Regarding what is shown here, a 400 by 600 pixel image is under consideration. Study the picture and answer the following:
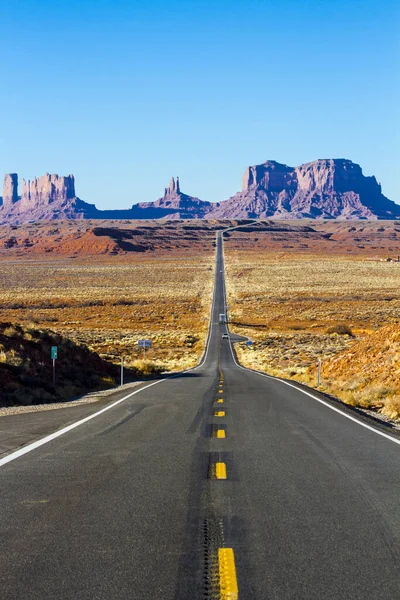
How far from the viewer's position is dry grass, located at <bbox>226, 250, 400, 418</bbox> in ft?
78.3

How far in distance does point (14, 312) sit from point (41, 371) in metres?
53.4

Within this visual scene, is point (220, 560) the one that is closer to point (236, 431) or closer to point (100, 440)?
point (100, 440)

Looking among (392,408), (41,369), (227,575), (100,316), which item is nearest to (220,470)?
(227,575)

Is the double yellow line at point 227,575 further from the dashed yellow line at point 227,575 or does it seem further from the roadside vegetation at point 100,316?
the roadside vegetation at point 100,316

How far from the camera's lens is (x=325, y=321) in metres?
70.9

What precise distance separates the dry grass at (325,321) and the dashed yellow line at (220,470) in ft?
28.6

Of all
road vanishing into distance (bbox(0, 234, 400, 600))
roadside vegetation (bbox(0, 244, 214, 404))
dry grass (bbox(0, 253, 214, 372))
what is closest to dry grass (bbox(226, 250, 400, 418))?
dry grass (bbox(0, 253, 214, 372))

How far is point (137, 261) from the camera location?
171m

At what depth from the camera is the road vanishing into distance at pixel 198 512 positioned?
475 cm

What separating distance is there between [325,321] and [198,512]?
65.8 m

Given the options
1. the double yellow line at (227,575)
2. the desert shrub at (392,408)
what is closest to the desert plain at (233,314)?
the desert shrub at (392,408)

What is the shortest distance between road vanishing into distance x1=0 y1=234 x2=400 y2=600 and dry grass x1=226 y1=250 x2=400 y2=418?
24.8ft

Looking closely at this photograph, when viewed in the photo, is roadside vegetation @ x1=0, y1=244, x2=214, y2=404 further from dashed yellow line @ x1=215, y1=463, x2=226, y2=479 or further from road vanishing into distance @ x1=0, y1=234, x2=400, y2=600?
dashed yellow line @ x1=215, y1=463, x2=226, y2=479

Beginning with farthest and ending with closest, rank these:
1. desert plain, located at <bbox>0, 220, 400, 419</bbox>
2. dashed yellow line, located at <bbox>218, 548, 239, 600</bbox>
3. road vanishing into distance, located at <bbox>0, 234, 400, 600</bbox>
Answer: desert plain, located at <bbox>0, 220, 400, 419</bbox>, road vanishing into distance, located at <bbox>0, 234, 400, 600</bbox>, dashed yellow line, located at <bbox>218, 548, 239, 600</bbox>
